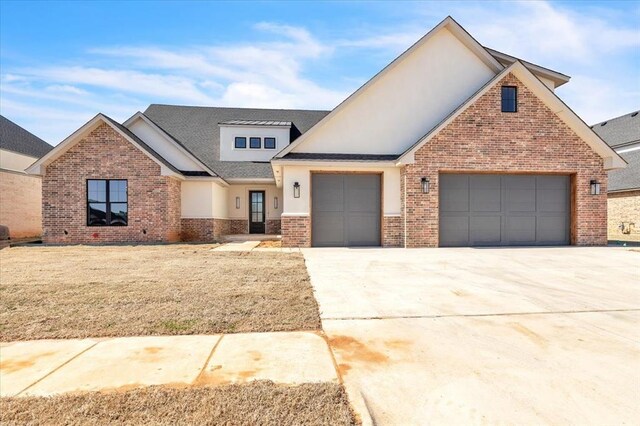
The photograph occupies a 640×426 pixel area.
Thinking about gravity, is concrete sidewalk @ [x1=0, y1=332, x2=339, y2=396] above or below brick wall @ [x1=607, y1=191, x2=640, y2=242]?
below

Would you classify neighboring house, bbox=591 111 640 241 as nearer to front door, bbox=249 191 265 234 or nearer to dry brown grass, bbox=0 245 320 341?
front door, bbox=249 191 265 234

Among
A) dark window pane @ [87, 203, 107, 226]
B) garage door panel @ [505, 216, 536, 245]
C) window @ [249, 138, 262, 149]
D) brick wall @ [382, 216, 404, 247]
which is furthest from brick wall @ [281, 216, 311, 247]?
window @ [249, 138, 262, 149]

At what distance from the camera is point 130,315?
451 cm

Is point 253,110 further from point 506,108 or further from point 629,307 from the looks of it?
point 629,307

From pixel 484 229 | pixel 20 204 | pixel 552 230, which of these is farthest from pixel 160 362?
pixel 20 204

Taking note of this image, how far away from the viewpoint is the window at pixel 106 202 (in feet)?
47.8

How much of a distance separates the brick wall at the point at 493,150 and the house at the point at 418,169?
4 cm

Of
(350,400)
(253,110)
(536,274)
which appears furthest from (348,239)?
(253,110)

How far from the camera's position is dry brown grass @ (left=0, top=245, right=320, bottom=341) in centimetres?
411

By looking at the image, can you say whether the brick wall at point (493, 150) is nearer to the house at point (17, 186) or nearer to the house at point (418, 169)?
the house at point (418, 169)

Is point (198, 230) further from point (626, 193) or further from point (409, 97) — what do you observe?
point (626, 193)

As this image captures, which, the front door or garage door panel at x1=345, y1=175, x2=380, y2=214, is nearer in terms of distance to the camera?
A: garage door panel at x1=345, y1=175, x2=380, y2=214

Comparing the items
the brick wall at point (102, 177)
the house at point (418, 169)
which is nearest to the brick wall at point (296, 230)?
the house at point (418, 169)

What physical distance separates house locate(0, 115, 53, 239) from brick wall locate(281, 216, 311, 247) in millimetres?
14656
